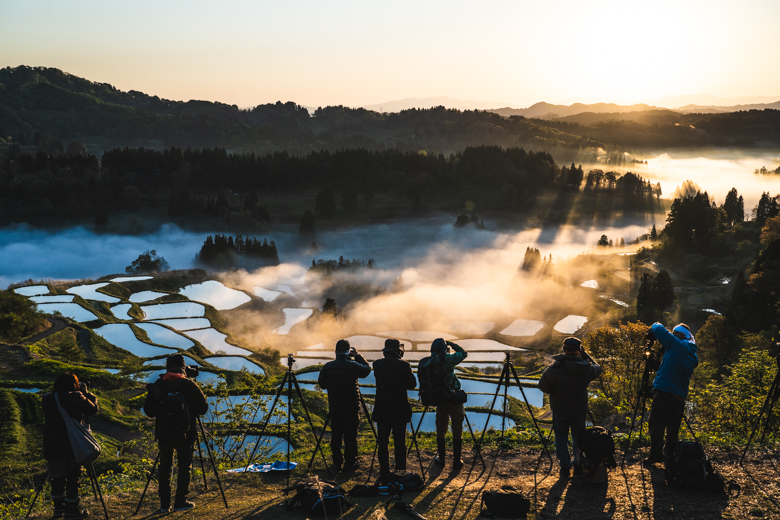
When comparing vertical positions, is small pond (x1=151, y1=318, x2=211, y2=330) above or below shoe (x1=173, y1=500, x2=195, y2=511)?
below

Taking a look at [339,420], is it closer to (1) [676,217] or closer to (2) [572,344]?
(2) [572,344]

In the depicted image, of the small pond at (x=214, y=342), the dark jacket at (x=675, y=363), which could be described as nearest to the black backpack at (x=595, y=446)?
the dark jacket at (x=675, y=363)

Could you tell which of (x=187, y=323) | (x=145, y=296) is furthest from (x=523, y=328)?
(x=145, y=296)

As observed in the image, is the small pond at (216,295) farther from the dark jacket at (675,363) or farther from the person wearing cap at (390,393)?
the dark jacket at (675,363)

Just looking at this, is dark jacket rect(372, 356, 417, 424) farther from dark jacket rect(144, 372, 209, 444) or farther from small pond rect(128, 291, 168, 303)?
small pond rect(128, 291, 168, 303)

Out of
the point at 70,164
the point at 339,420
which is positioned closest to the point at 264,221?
the point at 70,164

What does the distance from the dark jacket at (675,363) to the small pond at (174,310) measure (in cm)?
6466

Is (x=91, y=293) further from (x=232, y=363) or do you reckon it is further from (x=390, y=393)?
(x=390, y=393)

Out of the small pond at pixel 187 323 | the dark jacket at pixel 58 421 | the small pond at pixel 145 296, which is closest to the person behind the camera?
the dark jacket at pixel 58 421

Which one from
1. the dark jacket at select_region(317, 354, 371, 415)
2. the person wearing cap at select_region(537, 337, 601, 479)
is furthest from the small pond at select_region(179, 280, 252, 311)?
the person wearing cap at select_region(537, 337, 601, 479)

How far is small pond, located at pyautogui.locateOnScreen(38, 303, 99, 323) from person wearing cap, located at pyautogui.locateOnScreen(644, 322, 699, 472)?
5986 cm

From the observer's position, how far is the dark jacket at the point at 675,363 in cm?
1190

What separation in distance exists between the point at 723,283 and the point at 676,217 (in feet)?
90.4

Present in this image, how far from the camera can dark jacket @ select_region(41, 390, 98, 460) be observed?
408 inches
